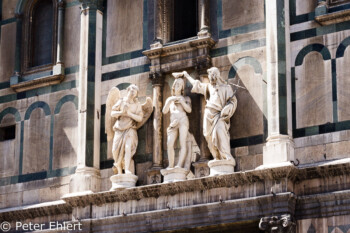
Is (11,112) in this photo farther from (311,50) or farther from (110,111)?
(311,50)

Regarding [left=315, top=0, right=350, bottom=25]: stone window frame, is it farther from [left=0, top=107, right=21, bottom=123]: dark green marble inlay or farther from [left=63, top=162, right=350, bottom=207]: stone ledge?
[left=0, top=107, right=21, bottom=123]: dark green marble inlay

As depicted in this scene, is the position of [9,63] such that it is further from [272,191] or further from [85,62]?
[272,191]

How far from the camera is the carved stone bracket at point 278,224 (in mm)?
17406

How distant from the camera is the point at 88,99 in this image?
20.5m

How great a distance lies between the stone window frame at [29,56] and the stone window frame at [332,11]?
18.7 feet

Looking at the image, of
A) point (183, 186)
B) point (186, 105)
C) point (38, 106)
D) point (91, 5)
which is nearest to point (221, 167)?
point (183, 186)

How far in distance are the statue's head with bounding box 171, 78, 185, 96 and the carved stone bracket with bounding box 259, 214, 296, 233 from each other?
3.14 metres

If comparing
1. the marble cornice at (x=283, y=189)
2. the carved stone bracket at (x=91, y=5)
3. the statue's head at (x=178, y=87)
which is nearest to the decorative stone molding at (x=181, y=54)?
the statue's head at (x=178, y=87)

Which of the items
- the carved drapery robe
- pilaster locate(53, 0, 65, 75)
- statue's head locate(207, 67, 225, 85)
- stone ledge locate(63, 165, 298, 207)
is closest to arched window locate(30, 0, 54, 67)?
pilaster locate(53, 0, 65, 75)

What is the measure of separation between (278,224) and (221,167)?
1.57 metres

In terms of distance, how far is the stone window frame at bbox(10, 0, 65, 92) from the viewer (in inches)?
846

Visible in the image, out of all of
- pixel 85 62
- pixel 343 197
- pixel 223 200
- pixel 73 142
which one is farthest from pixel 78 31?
pixel 343 197

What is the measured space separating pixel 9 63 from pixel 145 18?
3457 millimetres

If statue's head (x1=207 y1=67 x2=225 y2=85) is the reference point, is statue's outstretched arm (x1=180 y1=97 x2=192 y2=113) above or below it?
below
